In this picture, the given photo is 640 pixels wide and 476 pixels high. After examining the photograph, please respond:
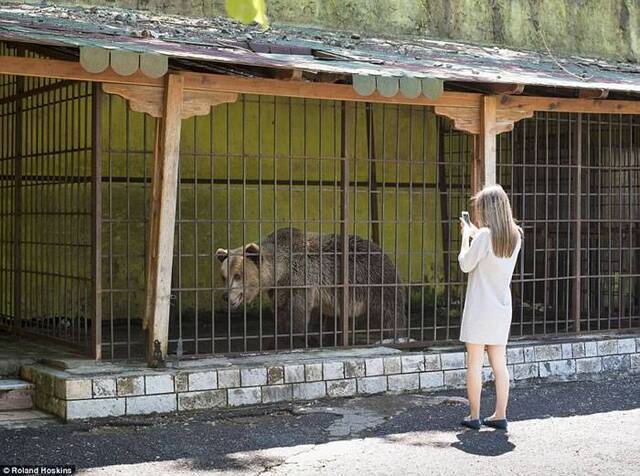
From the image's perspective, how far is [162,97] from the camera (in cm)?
906

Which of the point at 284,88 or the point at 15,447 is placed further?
the point at 284,88

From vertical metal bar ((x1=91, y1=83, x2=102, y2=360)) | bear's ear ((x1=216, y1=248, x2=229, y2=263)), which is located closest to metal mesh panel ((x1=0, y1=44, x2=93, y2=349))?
vertical metal bar ((x1=91, y1=83, x2=102, y2=360))

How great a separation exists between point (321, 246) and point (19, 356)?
3.23 meters

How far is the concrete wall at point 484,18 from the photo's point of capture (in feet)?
42.4

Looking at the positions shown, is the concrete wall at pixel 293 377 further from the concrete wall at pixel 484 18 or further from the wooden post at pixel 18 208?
the concrete wall at pixel 484 18

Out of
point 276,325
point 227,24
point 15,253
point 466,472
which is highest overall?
point 227,24

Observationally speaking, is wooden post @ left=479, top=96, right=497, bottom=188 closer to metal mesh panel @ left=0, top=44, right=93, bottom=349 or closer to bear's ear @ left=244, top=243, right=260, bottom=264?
bear's ear @ left=244, top=243, right=260, bottom=264

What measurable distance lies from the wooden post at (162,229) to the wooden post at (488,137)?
3312 millimetres

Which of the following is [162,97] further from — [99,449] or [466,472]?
[466,472]

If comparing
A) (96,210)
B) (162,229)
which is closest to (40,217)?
(96,210)

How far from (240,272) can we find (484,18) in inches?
227

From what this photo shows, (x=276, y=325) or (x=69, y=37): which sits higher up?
(x=69, y=37)

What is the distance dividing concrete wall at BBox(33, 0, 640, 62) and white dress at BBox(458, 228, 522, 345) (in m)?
5.62

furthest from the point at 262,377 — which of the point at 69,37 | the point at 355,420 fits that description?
the point at 69,37
